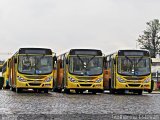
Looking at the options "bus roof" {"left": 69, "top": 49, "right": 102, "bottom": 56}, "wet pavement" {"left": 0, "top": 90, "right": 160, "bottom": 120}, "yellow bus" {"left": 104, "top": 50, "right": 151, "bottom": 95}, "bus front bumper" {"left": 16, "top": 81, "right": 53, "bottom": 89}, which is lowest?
"wet pavement" {"left": 0, "top": 90, "right": 160, "bottom": 120}

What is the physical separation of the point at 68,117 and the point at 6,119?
1.72m

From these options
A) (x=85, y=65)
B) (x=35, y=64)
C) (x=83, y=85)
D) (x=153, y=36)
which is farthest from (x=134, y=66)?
(x=153, y=36)

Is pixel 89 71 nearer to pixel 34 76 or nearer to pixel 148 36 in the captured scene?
pixel 34 76

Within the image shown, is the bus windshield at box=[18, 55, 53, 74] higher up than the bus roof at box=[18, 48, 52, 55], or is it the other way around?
the bus roof at box=[18, 48, 52, 55]

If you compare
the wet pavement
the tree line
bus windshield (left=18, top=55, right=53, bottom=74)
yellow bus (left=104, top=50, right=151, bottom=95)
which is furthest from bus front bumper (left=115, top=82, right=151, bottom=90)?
the tree line

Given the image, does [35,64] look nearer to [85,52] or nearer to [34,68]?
[34,68]

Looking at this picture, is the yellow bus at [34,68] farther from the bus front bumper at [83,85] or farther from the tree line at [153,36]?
the tree line at [153,36]

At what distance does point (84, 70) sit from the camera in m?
31.0

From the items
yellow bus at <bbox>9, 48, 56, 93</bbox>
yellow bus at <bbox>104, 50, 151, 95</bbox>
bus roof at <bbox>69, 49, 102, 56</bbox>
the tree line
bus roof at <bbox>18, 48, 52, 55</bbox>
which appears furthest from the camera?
the tree line

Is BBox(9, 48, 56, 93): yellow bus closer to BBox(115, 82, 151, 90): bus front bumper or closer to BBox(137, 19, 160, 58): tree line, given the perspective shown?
BBox(115, 82, 151, 90): bus front bumper

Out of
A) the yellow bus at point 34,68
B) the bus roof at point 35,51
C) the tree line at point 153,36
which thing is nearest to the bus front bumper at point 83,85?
the yellow bus at point 34,68

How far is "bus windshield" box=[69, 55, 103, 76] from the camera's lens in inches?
1222

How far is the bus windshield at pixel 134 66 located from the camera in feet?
104

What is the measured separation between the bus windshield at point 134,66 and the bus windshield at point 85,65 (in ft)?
4.94
